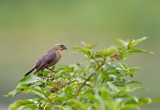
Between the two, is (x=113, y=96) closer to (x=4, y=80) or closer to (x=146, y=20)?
(x=4, y=80)

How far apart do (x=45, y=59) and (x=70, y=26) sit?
1188 cm

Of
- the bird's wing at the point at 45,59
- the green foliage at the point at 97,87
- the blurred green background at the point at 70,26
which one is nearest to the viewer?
the green foliage at the point at 97,87

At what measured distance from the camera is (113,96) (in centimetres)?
178

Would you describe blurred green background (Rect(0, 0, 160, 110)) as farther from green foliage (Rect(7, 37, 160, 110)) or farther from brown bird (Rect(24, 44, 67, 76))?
green foliage (Rect(7, 37, 160, 110))

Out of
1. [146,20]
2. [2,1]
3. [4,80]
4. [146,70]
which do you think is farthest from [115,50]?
[2,1]

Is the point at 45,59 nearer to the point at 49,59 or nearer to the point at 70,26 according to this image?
the point at 49,59

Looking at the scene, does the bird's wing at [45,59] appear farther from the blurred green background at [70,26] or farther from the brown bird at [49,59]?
the blurred green background at [70,26]

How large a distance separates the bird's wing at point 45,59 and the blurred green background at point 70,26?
8.17 m

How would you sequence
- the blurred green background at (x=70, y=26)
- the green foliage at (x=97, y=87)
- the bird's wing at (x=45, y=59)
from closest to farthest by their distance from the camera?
the green foliage at (x=97, y=87) < the bird's wing at (x=45, y=59) < the blurred green background at (x=70, y=26)

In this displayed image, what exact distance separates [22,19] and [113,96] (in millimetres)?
15517

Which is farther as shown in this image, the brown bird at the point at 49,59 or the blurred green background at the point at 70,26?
the blurred green background at the point at 70,26

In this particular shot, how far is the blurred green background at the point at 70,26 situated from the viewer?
A: 14.1 m

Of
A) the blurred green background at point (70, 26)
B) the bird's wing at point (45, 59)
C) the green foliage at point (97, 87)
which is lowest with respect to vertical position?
the green foliage at point (97, 87)

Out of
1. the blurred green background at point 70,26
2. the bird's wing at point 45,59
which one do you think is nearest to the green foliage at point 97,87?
the bird's wing at point 45,59
